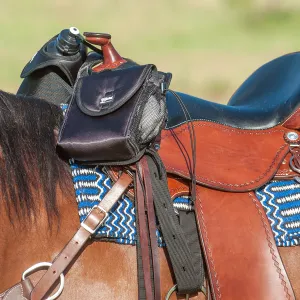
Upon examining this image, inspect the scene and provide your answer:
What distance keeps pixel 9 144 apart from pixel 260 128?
0.83 metres

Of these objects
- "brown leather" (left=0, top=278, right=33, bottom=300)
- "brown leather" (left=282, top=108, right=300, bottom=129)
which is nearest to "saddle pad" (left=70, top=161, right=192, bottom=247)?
"brown leather" (left=0, top=278, right=33, bottom=300)

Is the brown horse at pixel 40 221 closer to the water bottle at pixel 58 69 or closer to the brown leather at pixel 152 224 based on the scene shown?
the brown leather at pixel 152 224

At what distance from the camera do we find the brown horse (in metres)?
1.50

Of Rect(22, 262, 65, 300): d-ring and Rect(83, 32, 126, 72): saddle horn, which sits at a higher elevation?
Rect(83, 32, 126, 72): saddle horn

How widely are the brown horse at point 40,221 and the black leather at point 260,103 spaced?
41 centimetres

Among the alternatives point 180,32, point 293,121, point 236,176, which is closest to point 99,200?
point 236,176

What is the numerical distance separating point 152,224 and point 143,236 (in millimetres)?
43

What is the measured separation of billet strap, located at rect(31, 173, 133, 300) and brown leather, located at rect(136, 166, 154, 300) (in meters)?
0.06

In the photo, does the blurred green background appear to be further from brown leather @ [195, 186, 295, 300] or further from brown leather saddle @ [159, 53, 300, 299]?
brown leather @ [195, 186, 295, 300]

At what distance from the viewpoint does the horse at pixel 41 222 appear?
1.50 m

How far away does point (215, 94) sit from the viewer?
805 centimetres

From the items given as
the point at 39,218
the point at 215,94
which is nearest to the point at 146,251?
the point at 39,218

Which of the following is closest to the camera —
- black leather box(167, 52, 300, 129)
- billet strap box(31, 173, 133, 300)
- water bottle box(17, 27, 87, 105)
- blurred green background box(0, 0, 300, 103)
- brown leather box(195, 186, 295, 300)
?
billet strap box(31, 173, 133, 300)

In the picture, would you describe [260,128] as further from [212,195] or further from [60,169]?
[60,169]
